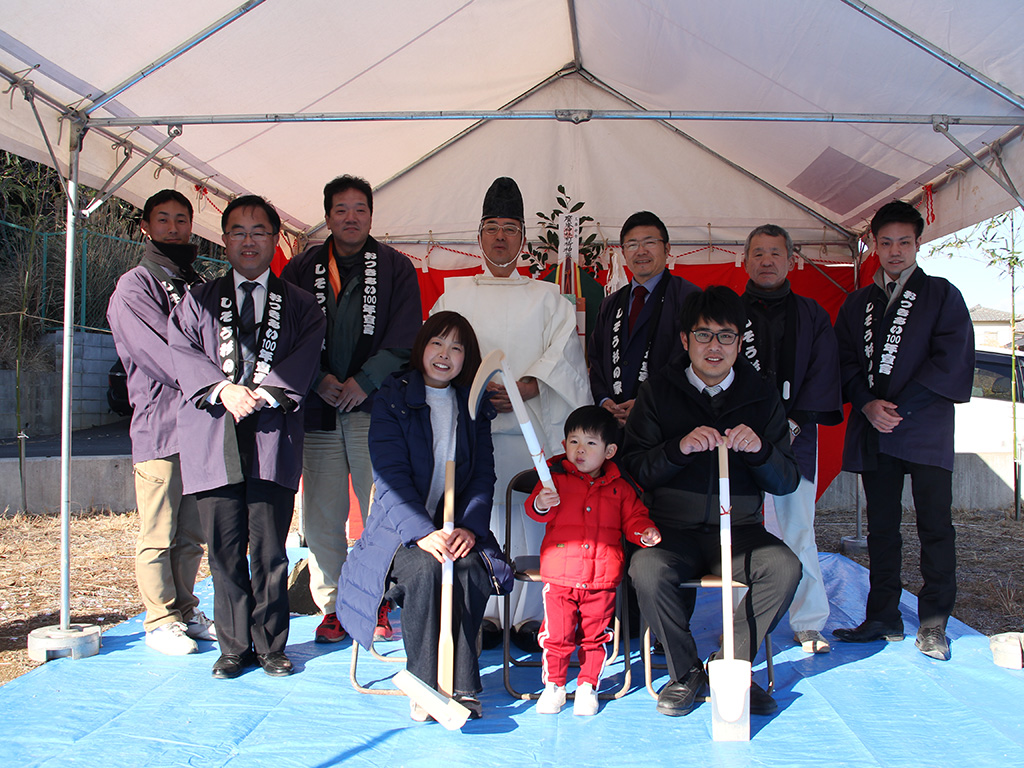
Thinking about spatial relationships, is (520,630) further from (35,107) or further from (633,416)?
(35,107)

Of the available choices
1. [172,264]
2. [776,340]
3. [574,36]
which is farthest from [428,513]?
[574,36]

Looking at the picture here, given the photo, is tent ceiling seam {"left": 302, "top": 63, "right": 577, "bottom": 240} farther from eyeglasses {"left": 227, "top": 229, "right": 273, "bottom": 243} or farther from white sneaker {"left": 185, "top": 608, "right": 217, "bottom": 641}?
white sneaker {"left": 185, "top": 608, "right": 217, "bottom": 641}

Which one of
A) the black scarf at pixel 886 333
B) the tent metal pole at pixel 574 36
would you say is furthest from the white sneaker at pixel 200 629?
the tent metal pole at pixel 574 36

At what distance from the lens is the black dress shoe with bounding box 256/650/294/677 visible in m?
2.46

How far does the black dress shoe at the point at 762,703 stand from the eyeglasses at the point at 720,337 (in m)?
1.06

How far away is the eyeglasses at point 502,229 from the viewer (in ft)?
9.73

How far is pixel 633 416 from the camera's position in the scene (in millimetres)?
2525

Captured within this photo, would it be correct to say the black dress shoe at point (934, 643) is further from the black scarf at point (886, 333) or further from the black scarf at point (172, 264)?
the black scarf at point (172, 264)

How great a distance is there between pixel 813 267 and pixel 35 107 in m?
4.52

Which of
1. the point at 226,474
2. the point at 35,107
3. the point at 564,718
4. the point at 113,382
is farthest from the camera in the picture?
the point at 113,382

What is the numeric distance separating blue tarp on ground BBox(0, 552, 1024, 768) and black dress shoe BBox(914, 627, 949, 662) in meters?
0.04

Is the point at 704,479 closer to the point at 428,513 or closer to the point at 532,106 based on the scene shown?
the point at 428,513

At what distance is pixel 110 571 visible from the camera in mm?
4250

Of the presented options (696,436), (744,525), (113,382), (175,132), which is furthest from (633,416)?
(113,382)
